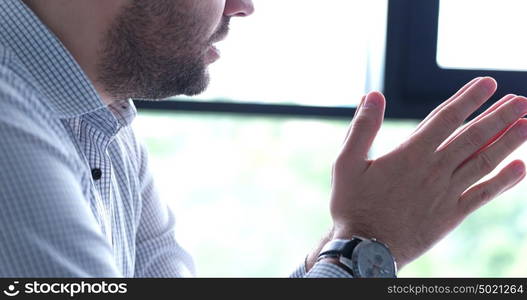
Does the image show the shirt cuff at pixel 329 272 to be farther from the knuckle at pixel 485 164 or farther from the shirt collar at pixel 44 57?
the shirt collar at pixel 44 57

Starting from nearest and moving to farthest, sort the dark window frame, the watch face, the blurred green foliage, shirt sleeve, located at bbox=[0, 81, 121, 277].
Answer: shirt sleeve, located at bbox=[0, 81, 121, 277], the watch face, the dark window frame, the blurred green foliage

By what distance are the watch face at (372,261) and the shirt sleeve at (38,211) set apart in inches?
13.5

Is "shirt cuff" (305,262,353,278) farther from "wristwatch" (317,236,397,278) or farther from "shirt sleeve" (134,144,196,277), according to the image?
"shirt sleeve" (134,144,196,277)

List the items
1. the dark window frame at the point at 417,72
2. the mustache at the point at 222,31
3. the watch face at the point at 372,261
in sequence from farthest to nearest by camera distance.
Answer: the dark window frame at the point at 417,72, the mustache at the point at 222,31, the watch face at the point at 372,261

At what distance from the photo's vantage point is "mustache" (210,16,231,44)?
52.4 inches

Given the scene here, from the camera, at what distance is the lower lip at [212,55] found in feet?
4.40

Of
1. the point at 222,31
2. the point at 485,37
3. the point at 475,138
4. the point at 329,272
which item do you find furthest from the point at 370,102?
the point at 485,37

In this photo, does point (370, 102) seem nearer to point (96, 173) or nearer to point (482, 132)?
point (482, 132)

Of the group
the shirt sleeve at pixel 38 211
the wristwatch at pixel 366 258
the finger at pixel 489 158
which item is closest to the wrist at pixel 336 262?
the wristwatch at pixel 366 258

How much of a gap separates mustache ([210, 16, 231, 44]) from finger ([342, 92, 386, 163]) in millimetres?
372

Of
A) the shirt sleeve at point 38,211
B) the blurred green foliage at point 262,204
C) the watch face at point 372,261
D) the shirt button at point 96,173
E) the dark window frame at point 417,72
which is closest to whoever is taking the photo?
the shirt sleeve at point 38,211

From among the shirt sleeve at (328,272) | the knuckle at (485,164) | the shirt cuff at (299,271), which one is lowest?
the shirt cuff at (299,271)

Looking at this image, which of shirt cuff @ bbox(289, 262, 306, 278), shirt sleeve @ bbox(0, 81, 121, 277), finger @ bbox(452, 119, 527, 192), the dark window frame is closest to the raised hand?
finger @ bbox(452, 119, 527, 192)

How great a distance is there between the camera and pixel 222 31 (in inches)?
53.4
